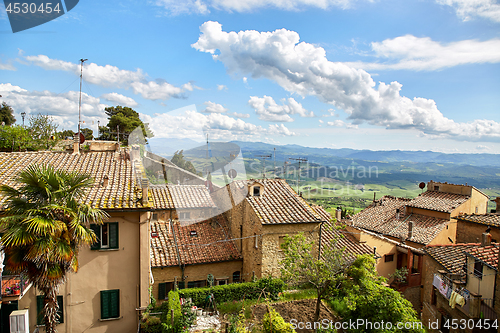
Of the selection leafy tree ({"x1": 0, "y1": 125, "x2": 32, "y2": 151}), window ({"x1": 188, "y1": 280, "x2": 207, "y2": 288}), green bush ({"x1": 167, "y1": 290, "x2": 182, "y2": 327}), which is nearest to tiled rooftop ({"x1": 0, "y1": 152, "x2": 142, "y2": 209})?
green bush ({"x1": 167, "y1": 290, "x2": 182, "y2": 327})

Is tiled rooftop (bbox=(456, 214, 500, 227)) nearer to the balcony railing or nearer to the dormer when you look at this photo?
the dormer

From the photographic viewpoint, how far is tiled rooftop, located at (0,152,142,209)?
1253cm

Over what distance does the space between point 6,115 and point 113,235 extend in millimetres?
58886

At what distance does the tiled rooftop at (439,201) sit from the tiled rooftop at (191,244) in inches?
949

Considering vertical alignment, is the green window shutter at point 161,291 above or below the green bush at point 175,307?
below

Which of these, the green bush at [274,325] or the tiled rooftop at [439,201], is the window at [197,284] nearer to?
the green bush at [274,325]

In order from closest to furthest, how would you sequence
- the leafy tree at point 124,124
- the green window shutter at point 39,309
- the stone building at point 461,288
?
1. the green window shutter at point 39,309
2. the stone building at point 461,288
3. the leafy tree at point 124,124

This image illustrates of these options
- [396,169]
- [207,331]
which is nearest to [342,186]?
[207,331]

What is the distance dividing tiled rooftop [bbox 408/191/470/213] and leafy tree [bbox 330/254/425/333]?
916 inches

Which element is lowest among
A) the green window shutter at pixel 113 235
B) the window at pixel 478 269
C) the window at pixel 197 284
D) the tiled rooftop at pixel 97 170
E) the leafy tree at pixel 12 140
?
the window at pixel 197 284

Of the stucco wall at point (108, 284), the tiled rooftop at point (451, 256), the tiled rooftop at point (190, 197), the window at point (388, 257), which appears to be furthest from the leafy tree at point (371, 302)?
the tiled rooftop at point (190, 197)

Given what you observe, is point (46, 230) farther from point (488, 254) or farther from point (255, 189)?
point (488, 254)

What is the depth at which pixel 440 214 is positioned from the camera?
98.8 feet

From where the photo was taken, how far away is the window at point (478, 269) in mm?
14071
